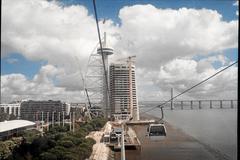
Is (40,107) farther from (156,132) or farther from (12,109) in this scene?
(156,132)

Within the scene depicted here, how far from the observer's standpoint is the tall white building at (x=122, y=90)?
2556 centimetres

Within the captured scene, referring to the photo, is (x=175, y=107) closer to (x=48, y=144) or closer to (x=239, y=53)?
(x=48, y=144)

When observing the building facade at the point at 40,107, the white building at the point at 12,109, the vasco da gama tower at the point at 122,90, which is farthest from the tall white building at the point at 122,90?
the white building at the point at 12,109

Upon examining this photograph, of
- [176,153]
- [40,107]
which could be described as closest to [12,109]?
[40,107]

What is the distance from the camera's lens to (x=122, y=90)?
2631 cm

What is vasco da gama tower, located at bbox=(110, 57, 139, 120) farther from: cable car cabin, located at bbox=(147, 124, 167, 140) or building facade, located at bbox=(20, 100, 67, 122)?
cable car cabin, located at bbox=(147, 124, 167, 140)

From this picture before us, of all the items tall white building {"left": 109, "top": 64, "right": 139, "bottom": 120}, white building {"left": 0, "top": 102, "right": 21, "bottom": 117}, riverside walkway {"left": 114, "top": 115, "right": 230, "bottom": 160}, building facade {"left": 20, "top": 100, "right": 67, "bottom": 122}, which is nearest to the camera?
riverside walkway {"left": 114, "top": 115, "right": 230, "bottom": 160}

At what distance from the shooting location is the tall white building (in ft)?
83.9

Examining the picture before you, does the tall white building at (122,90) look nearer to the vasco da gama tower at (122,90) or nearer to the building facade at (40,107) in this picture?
the vasco da gama tower at (122,90)

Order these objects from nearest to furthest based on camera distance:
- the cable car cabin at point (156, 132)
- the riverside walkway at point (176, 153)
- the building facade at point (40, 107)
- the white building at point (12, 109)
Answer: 1. the cable car cabin at point (156, 132)
2. the riverside walkway at point (176, 153)
3. the white building at point (12, 109)
4. the building facade at point (40, 107)

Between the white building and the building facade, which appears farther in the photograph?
the building facade

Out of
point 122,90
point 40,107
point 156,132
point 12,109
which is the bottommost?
point 12,109

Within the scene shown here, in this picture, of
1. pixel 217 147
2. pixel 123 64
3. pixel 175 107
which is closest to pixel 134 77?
pixel 123 64

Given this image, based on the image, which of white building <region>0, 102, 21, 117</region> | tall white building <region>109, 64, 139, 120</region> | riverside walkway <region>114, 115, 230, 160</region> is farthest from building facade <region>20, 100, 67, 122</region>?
riverside walkway <region>114, 115, 230, 160</region>
